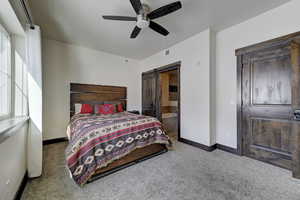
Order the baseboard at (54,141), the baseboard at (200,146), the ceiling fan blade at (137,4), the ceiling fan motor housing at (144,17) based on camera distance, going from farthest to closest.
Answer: the baseboard at (54,141) → the baseboard at (200,146) → the ceiling fan motor housing at (144,17) → the ceiling fan blade at (137,4)

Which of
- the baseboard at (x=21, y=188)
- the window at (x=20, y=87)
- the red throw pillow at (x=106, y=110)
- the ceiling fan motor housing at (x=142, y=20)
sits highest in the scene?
the ceiling fan motor housing at (x=142, y=20)

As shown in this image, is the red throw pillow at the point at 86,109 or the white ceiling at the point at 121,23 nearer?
the white ceiling at the point at 121,23

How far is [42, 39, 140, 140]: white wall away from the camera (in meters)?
3.36

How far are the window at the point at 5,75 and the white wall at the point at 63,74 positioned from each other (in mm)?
1745

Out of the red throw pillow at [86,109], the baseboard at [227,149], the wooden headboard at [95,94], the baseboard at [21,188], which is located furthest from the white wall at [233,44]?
the baseboard at [21,188]

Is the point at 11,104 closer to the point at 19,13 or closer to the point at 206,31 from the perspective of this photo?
the point at 19,13

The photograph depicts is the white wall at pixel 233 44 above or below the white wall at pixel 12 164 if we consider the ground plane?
above

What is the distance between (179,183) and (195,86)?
7.12ft

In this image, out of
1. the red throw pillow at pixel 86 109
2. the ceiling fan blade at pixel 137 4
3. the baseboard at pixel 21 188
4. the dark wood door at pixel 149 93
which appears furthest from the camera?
the dark wood door at pixel 149 93

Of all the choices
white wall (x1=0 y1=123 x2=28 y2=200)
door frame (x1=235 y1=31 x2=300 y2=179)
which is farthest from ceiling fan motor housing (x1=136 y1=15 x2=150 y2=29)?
white wall (x1=0 y1=123 x2=28 y2=200)

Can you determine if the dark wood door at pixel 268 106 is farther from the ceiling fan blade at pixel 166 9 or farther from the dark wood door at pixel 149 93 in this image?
the dark wood door at pixel 149 93

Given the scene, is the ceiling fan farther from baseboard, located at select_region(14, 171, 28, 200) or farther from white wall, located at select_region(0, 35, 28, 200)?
baseboard, located at select_region(14, 171, 28, 200)

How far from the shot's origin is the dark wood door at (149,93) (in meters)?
4.47

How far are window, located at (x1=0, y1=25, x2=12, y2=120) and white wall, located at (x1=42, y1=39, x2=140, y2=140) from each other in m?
1.75
